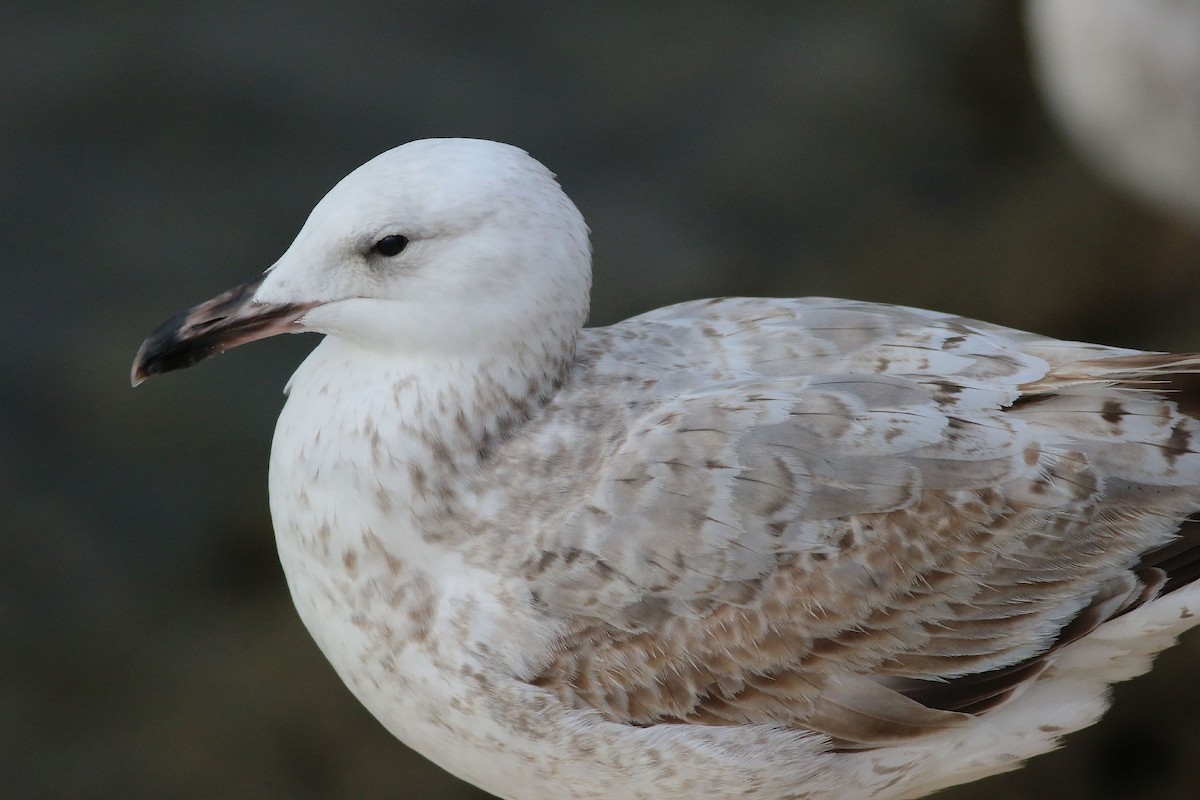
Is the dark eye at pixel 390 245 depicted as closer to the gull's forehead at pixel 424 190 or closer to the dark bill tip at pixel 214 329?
the gull's forehead at pixel 424 190

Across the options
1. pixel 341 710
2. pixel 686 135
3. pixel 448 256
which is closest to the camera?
pixel 448 256

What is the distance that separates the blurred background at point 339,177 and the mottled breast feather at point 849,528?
1.20 m

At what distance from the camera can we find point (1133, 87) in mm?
4438

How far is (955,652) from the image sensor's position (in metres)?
2.45

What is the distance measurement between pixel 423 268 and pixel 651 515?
1.83ft

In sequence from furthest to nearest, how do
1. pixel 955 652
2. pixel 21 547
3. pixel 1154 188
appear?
pixel 1154 188
pixel 21 547
pixel 955 652

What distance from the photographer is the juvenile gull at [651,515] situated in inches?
91.7

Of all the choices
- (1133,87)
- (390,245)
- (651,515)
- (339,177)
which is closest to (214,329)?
Result: (390,245)

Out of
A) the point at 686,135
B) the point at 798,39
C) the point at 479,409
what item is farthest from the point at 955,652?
the point at 798,39

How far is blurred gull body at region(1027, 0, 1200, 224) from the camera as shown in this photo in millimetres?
4234

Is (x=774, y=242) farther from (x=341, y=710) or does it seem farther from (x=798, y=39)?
(x=341, y=710)

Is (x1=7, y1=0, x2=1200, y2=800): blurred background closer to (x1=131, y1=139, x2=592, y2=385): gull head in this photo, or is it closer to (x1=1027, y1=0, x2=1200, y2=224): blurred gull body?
(x1=1027, y1=0, x2=1200, y2=224): blurred gull body

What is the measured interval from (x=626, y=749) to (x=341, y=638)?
1.77 feet

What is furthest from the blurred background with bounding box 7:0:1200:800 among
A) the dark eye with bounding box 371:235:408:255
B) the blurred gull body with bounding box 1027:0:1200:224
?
the dark eye with bounding box 371:235:408:255
